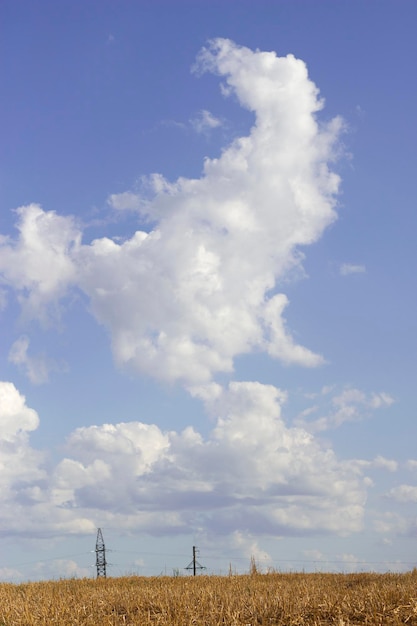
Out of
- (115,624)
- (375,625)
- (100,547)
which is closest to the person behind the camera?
(375,625)

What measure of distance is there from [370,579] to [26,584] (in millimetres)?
14769

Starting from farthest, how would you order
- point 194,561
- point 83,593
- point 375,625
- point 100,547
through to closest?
point 100,547, point 194,561, point 83,593, point 375,625

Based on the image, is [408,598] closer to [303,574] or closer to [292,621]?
[292,621]

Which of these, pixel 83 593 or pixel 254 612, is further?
pixel 83 593

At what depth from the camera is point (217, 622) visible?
47.6 feet

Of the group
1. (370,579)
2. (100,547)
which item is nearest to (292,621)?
(370,579)

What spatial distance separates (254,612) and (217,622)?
1.09 metres

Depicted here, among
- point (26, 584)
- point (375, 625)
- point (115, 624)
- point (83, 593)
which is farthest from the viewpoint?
point (26, 584)

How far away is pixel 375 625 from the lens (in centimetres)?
1372

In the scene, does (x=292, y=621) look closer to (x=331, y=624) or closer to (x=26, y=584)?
(x=331, y=624)

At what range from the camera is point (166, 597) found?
17703 millimetres

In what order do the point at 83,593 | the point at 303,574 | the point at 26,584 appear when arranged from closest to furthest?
the point at 83,593 < the point at 26,584 < the point at 303,574

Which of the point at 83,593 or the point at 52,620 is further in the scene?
the point at 83,593

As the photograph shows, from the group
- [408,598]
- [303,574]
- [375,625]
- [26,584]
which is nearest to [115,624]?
[375,625]
